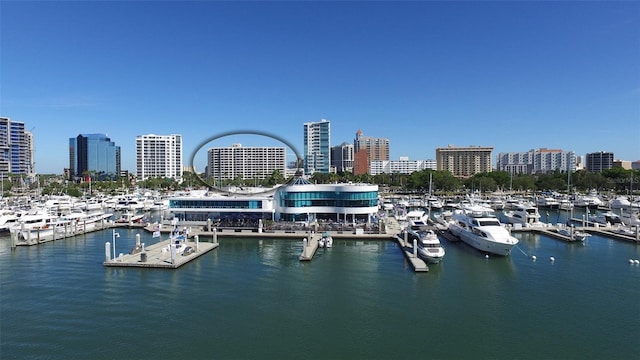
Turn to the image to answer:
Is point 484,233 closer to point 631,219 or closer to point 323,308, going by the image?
point 323,308

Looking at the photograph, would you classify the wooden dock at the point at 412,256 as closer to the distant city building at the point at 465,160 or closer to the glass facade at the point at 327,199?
the glass facade at the point at 327,199

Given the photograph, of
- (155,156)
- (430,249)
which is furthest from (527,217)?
(155,156)

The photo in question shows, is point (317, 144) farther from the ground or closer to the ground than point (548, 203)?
farther from the ground

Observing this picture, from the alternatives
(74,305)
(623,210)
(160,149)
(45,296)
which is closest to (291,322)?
(74,305)

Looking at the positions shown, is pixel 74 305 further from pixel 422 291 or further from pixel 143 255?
pixel 422 291

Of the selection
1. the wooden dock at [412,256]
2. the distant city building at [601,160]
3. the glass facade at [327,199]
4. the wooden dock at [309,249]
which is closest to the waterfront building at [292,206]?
the glass facade at [327,199]

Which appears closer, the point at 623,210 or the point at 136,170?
the point at 623,210
